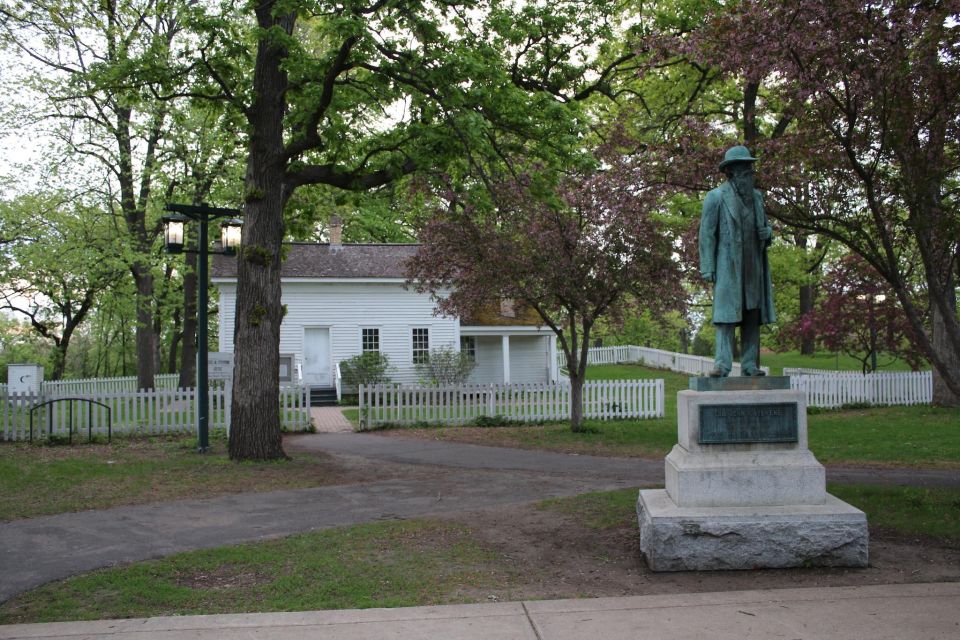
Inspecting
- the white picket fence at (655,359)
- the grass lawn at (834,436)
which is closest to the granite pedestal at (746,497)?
the grass lawn at (834,436)

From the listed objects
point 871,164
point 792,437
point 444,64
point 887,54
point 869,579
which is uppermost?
point 444,64

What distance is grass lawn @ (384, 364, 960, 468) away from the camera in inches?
536

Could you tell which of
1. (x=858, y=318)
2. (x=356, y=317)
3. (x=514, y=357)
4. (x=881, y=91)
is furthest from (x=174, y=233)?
(x=858, y=318)

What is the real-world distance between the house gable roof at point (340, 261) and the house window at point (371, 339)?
2.08 metres

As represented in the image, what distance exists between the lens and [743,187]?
7.11m

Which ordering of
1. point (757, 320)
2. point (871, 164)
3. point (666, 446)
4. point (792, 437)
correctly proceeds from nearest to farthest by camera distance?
point (792, 437) < point (757, 320) < point (871, 164) < point (666, 446)

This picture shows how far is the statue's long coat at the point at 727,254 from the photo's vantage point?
703 centimetres

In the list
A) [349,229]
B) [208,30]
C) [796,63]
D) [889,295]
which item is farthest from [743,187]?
[349,229]

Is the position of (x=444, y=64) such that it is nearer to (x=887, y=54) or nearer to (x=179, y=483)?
(x=887, y=54)

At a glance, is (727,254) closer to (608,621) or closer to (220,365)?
(608,621)

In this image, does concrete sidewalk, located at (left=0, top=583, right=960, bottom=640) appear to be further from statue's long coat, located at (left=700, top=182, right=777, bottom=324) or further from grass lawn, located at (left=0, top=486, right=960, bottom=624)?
statue's long coat, located at (left=700, top=182, right=777, bottom=324)

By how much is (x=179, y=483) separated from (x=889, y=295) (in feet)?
64.8

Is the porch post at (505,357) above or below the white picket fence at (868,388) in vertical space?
above

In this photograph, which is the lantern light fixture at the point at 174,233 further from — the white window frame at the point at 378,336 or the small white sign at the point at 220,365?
the white window frame at the point at 378,336
